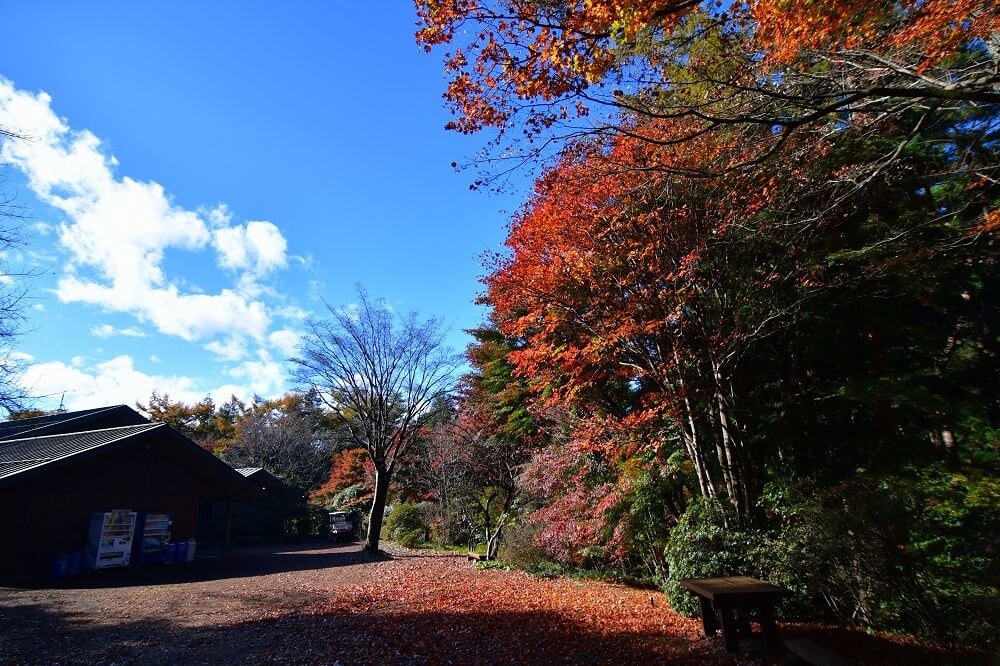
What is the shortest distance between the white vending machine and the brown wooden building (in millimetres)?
303

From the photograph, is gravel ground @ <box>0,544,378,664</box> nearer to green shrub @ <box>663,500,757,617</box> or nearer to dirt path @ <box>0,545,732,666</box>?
dirt path @ <box>0,545,732,666</box>

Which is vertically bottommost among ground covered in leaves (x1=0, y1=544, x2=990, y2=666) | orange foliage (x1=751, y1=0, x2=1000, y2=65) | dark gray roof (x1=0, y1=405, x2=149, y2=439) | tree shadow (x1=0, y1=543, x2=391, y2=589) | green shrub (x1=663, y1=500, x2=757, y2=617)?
tree shadow (x1=0, y1=543, x2=391, y2=589)

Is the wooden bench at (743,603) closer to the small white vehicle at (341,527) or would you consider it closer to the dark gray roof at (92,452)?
the dark gray roof at (92,452)

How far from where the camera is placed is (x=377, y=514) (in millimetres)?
19828

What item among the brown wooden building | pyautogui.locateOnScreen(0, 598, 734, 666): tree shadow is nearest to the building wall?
the brown wooden building

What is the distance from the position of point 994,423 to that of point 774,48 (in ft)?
28.1

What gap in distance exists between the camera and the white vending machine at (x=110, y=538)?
1521 centimetres

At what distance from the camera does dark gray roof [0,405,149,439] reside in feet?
60.7

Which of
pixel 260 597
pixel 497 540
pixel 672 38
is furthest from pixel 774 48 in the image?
pixel 497 540

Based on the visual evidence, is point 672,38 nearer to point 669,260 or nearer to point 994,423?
point 669,260

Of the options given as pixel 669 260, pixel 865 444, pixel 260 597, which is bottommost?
pixel 260 597

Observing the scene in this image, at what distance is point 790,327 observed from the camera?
998cm

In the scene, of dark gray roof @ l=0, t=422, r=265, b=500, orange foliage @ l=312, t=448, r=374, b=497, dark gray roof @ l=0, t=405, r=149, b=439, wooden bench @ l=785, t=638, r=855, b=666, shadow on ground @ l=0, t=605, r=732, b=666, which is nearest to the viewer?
wooden bench @ l=785, t=638, r=855, b=666

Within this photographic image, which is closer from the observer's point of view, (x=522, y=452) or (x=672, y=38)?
(x=672, y=38)
